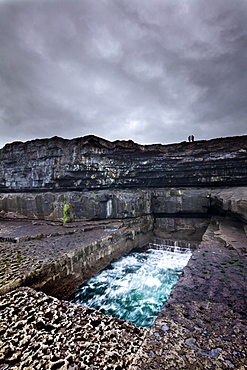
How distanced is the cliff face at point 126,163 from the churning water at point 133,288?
4.87m

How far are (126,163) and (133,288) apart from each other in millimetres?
6820

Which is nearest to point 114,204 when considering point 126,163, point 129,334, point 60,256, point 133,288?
point 126,163

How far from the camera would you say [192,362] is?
1.47 metres

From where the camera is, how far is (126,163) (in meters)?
10.2

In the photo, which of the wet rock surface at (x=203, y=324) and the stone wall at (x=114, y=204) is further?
the stone wall at (x=114, y=204)

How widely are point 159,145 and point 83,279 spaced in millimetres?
7865

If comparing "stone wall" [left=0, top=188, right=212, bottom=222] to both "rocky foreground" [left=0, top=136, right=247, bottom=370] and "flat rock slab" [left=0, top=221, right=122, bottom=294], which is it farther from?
"flat rock slab" [left=0, top=221, right=122, bottom=294]

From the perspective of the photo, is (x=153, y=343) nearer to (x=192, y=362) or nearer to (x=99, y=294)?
(x=192, y=362)

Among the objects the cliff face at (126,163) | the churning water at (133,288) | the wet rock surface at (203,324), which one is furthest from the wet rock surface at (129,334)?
the cliff face at (126,163)

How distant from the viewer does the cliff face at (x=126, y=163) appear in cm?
900

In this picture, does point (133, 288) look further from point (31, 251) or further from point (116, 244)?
point (31, 251)

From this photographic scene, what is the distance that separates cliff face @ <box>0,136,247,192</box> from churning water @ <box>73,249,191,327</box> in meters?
4.87

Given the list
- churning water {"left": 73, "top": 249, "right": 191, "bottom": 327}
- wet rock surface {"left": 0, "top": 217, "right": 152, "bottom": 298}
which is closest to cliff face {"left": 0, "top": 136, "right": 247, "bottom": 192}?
wet rock surface {"left": 0, "top": 217, "right": 152, "bottom": 298}

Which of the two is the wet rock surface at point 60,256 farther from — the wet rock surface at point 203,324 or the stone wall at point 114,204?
the wet rock surface at point 203,324
